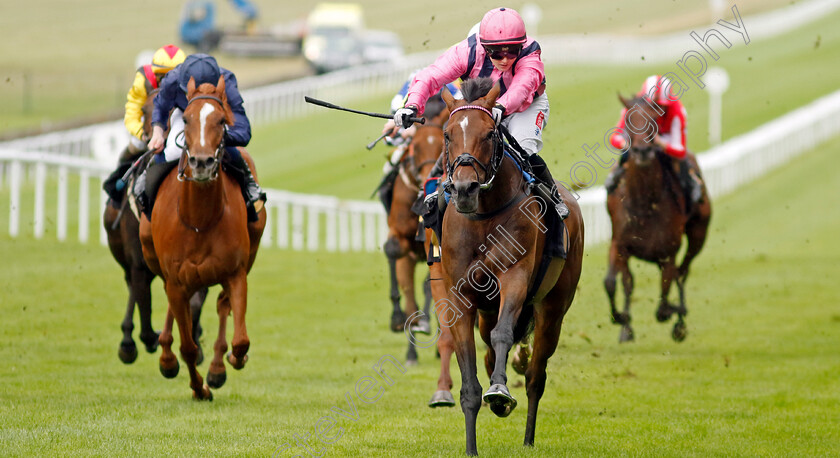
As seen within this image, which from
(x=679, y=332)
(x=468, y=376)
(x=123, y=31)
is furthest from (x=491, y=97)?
(x=123, y=31)

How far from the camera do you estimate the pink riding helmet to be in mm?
7129

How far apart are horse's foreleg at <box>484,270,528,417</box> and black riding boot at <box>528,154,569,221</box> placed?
614mm

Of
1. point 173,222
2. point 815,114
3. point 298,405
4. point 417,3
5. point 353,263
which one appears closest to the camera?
point 173,222

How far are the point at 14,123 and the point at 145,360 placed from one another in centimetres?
2290

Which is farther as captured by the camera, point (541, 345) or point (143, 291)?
point (143, 291)

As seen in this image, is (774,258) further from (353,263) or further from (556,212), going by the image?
(556,212)

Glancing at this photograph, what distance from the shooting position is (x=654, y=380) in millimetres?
10195

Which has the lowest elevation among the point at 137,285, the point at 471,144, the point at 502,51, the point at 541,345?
the point at 137,285

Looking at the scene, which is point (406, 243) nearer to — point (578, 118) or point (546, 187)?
point (546, 187)

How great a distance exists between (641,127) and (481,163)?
211 inches

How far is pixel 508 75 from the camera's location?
7359 mm

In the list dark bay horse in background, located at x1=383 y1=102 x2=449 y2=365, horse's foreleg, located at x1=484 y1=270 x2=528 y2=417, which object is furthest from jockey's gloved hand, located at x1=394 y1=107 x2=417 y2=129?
dark bay horse in background, located at x1=383 y1=102 x2=449 y2=365

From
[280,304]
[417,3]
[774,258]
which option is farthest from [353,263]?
[417,3]

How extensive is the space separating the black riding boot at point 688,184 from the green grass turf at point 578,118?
1308 cm
